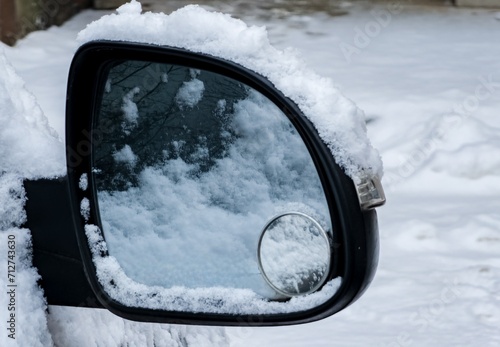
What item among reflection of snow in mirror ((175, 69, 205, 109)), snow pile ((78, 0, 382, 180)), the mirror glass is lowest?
the mirror glass

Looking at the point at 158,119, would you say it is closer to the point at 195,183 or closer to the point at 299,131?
the point at 195,183

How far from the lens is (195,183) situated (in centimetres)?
114

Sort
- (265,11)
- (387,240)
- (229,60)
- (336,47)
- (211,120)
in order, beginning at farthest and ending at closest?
(265,11) → (336,47) → (387,240) → (211,120) → (229,60)

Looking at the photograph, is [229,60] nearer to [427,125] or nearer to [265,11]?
[427,125]

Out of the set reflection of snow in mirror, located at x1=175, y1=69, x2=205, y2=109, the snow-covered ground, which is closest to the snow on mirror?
reflection of snow in mirror, located at x1=175, y1=69, x2=205, y2=109

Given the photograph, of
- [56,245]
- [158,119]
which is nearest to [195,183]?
[158,119]

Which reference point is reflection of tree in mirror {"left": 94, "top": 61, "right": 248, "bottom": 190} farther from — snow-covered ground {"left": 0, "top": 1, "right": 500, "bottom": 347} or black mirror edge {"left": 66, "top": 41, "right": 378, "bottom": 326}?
snow-covered ground {"left": 0, "top": 1, "right": 500, "bottom": 347}

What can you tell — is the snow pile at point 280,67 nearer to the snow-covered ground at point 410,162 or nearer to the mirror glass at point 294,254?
the mirror glass at point 294,254

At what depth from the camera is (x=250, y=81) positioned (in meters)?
1.01

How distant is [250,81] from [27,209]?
353 millimetres

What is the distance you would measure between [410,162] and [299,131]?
3.49 meters

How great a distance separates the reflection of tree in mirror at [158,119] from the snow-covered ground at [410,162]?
157 millimetres

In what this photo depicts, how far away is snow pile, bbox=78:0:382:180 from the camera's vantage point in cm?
97

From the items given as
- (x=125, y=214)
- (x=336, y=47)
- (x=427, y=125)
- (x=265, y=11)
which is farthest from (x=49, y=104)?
(x=125, y=214)
